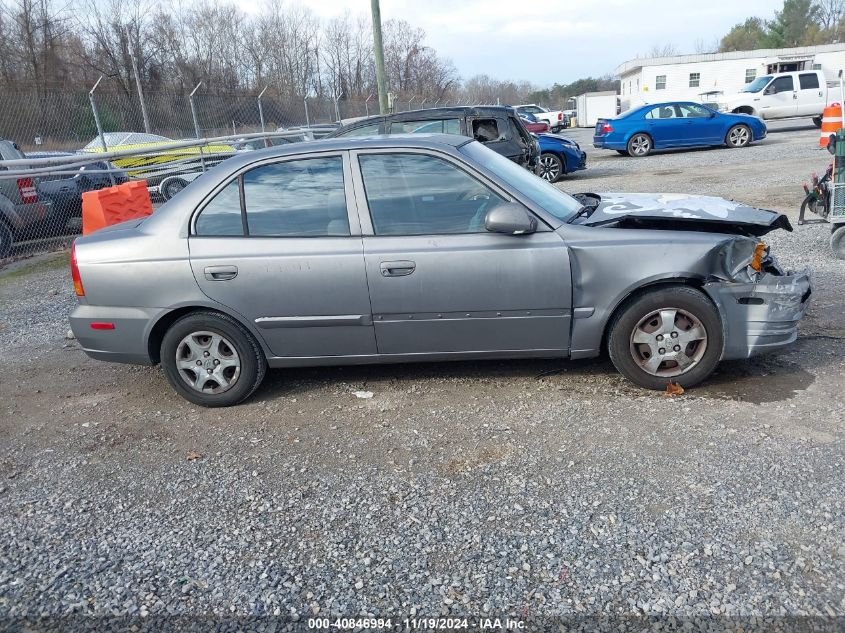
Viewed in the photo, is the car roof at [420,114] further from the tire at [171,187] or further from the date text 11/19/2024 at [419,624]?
the date text 11/19/2024 at [419,624]

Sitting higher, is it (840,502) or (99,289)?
(99,289)

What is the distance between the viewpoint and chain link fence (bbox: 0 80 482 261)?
1004 centimetres

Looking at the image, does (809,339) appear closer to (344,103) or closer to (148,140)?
(148,140)

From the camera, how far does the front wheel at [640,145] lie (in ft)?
61.6

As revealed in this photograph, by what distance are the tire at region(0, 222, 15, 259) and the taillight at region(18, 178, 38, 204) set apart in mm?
507

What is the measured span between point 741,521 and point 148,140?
1730 centimetres

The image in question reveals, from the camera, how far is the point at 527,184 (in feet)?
14.1

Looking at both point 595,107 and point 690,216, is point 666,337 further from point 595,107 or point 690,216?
point 595,107

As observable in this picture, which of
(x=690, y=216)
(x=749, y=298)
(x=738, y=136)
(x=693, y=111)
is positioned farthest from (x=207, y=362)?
(x=738, y=136)

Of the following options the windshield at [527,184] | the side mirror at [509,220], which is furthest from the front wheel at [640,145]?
the side mirror at [509,220]

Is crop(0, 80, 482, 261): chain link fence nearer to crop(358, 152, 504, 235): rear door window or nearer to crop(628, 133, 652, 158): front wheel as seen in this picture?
crop(358, 152, 504, 235): rear door window

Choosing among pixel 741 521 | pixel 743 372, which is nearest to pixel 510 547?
pixel 741 521

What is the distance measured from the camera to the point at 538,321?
3.93 meters

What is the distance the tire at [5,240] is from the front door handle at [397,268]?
8259mm
